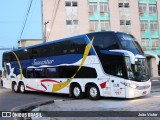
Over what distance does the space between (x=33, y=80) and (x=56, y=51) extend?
3.83 meters

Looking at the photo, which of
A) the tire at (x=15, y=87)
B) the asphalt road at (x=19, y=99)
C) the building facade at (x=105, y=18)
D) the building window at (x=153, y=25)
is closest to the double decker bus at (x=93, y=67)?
the asphalt road at (x=19, y=99)

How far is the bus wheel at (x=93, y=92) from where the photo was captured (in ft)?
58.8

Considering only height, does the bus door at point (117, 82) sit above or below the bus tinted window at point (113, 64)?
below

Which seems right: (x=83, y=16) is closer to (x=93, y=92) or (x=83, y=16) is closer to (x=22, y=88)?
(x=22, y=88)

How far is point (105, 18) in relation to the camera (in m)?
50.8

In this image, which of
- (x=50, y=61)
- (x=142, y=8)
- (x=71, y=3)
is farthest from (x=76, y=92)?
(x=142, y=8)

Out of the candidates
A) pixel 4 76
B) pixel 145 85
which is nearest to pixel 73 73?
pixel 145 85

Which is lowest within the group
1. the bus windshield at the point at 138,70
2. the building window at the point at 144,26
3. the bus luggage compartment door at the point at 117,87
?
the bus luggage compartment door at the point at 117,87

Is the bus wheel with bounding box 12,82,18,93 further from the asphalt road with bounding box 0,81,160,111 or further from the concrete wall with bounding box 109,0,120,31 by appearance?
the concrete wall with bounding box 109,0,120,31

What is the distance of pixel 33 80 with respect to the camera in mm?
23562

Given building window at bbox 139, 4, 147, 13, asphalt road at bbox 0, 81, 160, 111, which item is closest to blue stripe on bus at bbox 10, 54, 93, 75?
asphalt road at bbox 0, 81, 160, 111

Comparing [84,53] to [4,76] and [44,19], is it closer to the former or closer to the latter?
[4,76]

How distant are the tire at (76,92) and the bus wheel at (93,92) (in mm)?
663

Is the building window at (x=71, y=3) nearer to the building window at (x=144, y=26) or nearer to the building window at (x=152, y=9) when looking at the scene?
the building window at (x=144, y=26)
